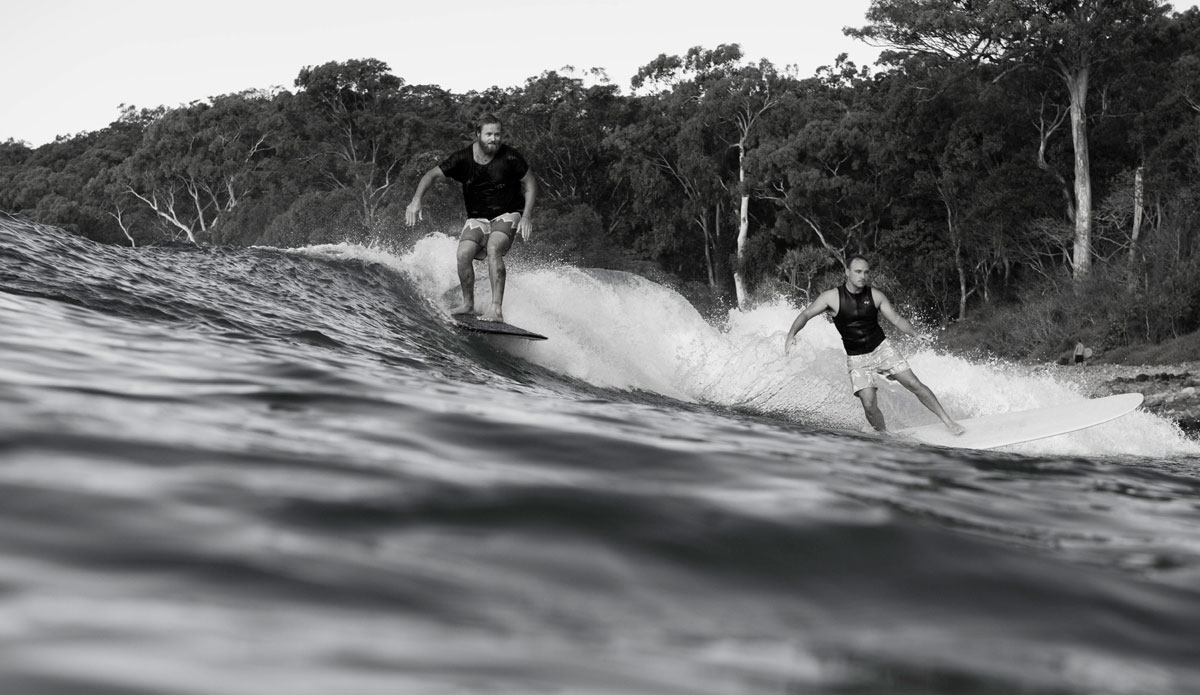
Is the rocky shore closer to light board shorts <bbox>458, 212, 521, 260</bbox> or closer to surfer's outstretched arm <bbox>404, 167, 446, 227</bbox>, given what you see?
light board shorts <bbox>458, 212, 521, 260</bbox>

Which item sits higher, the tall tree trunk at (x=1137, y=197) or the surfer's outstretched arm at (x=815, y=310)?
the tall tree trunk at (x=1137, y=197)

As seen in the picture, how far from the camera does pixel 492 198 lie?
27.0ft

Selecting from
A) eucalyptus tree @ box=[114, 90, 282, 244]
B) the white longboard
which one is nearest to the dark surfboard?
the white longboard

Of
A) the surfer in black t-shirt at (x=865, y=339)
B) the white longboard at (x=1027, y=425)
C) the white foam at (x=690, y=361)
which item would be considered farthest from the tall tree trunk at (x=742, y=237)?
the white longboard at (x=1027, y=425)

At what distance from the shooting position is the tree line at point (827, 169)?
26438 millimetres

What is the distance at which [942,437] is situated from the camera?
7820mm

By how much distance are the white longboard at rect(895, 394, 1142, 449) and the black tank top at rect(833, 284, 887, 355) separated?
0.79m

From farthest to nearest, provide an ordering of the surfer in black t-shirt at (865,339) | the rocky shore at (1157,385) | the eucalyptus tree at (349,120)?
1. the eucalyptus tree at (349,120)
2. the rocky shore at (1157,385)
3. the surfer in black t-shirt at (865,339)

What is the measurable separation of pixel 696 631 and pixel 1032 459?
208 cm

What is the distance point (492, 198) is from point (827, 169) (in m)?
27.9

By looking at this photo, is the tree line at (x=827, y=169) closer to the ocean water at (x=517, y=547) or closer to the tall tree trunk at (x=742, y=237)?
the tall tree trunk at (x=742, y=237)

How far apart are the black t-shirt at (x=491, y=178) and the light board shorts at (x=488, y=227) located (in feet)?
0.14

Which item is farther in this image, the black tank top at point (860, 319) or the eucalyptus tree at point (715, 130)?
the eucalyptus tree at point (715, 130)

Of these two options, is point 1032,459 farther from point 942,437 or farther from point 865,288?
point 865,288
